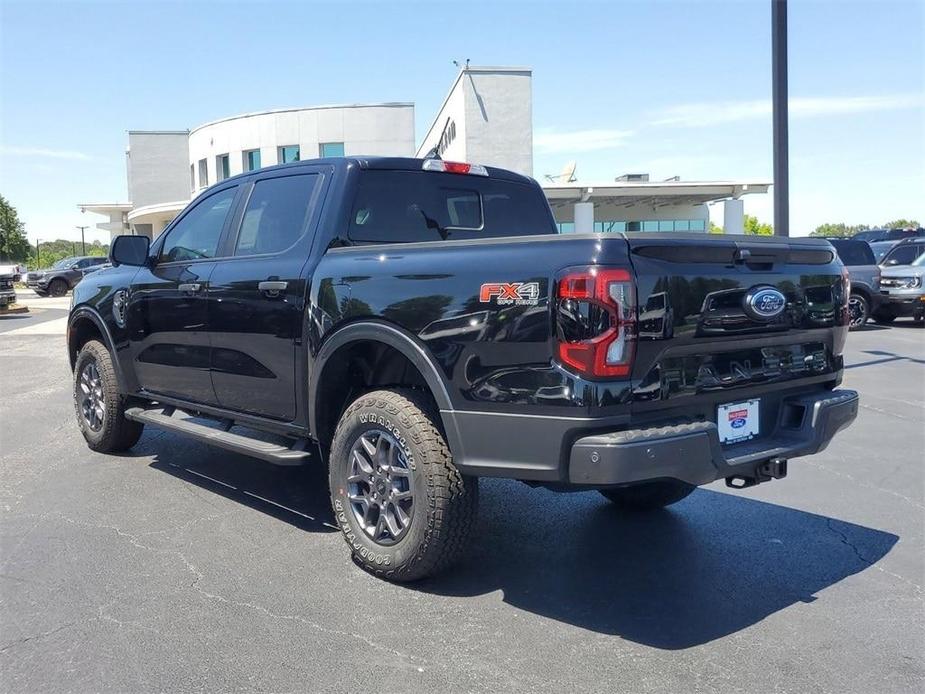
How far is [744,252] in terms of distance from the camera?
354 cm

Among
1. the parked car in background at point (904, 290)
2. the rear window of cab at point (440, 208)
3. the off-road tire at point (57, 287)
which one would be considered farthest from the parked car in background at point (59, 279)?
the rear window of cab at point (440, 208)

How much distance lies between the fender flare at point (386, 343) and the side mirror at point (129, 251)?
2.18m

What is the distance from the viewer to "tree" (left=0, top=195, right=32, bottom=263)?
5800cm

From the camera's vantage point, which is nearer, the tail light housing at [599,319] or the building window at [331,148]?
the tail light housing at [599,319]

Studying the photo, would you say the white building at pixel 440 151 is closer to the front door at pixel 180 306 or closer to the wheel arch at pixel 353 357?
the front door at pixel 180 306

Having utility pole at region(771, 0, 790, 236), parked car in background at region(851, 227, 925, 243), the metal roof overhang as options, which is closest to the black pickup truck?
utility pole at region(771, 0, 790, 236)

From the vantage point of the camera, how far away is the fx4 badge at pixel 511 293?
3.21 m

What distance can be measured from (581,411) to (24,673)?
230 cm

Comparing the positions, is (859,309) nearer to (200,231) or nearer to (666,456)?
(200,231)

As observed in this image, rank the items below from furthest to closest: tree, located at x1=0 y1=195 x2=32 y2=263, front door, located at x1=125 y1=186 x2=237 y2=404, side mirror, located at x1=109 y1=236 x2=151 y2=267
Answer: tree, located at x1=0 y1=195 x2=32 y2=263 < side mirror, located at x1=109 y1=236 x2=151 y2=267 < front door, located at x1=125 y1=186 x2=237 y2=404

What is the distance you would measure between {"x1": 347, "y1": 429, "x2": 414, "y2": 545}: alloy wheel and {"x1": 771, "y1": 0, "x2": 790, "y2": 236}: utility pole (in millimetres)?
6679

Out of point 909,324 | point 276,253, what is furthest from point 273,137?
point 276,253

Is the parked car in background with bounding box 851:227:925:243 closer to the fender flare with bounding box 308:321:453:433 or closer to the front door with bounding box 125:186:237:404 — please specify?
the front door with bounding box 125:186:237:404

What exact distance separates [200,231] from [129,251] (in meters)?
0.58
